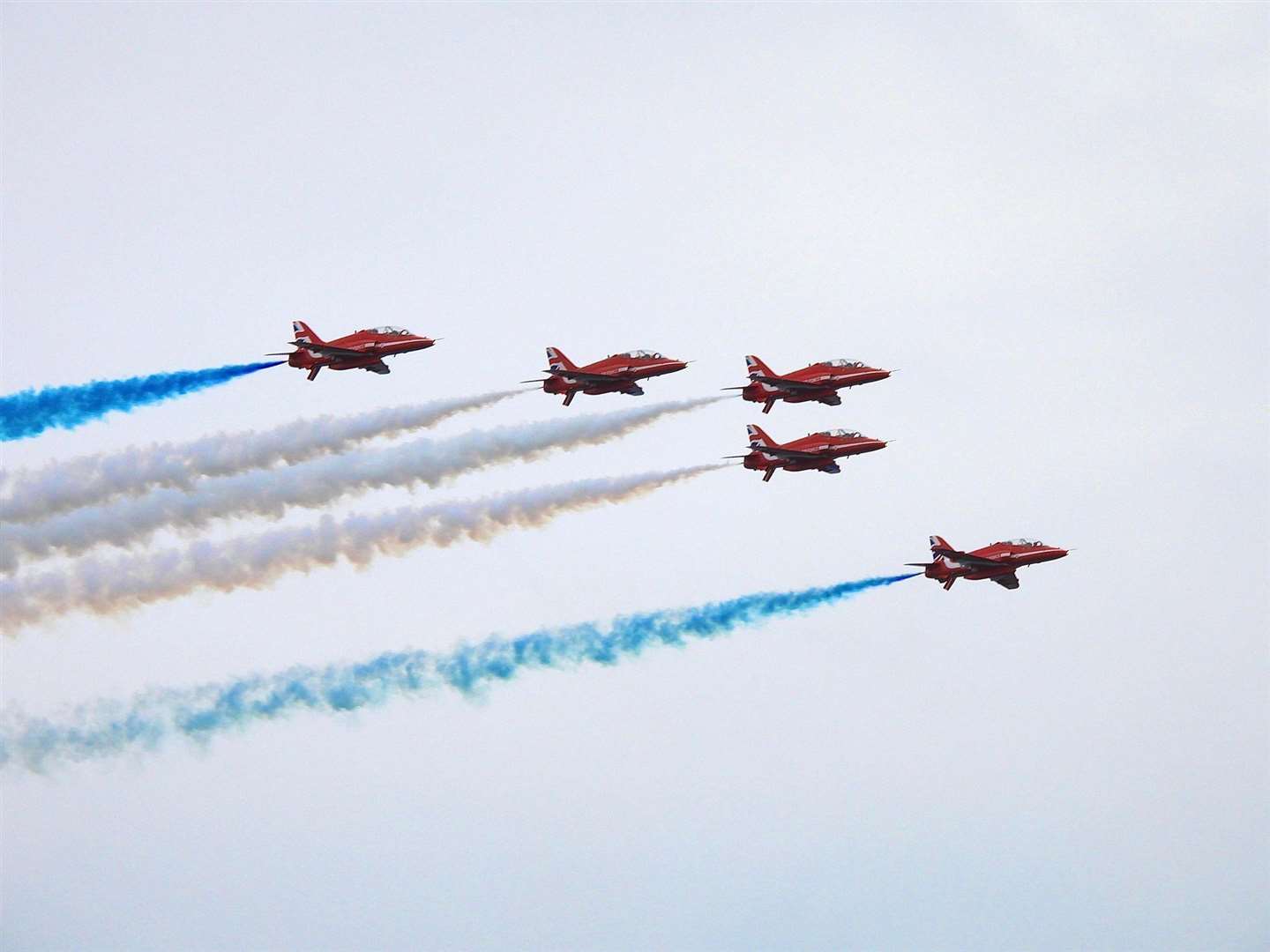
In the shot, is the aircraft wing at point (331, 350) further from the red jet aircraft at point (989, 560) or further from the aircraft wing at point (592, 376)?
the red jet aircraft at point (989, 560)

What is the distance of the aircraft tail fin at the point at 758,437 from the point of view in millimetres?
115000

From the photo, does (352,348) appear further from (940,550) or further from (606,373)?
(940,550)

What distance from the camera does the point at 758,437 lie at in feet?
379

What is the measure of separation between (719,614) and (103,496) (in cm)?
2749

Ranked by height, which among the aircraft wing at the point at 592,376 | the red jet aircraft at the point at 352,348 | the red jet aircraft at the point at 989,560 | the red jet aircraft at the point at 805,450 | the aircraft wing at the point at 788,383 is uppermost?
the red jet aircraft at the point at 352,348

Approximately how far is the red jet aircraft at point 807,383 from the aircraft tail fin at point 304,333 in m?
18.7

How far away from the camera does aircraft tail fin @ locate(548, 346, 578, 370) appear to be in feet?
373

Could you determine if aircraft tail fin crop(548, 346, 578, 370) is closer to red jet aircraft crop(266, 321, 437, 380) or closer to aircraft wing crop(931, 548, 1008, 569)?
red jet aircraft crop(266, 321, 437, 380)

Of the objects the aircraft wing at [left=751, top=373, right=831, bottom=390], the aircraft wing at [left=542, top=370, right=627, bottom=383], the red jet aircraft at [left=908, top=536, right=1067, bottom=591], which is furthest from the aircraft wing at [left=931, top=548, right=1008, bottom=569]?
the aircraft wing at [left=542, top=370, right=627, bottom=383]

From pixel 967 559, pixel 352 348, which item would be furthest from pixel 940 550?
pixel 352 348

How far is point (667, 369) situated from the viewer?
11400 centimetres

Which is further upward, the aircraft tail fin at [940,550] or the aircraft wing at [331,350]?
the aircraft wing at [331,350]

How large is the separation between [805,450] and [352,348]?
808 inches

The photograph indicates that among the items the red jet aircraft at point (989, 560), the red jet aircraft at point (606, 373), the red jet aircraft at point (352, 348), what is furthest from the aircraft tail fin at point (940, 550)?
the red jet aircraft at point (352, 348)
